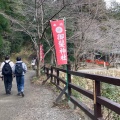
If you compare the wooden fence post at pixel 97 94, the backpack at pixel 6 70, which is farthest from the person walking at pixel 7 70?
the wooden fence post at pixel 97 94

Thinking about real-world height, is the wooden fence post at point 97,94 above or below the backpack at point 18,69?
below

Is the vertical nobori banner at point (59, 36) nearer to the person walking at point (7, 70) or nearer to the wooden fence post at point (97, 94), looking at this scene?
the person walking at point (7, 70)

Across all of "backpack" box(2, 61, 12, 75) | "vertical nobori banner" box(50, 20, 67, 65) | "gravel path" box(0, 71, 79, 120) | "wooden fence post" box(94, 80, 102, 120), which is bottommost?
"gravel path" box(0, 71, 79, 120)

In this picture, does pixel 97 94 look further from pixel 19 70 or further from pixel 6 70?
pixel 6 70

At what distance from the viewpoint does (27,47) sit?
33.3 metres

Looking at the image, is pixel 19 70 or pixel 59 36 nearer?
pixel 59 36

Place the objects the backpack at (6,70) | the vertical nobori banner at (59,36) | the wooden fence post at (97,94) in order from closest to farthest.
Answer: the wooden fence post at (97,94), the vertical nobori banner at (59,36), the backpack at (6,70)

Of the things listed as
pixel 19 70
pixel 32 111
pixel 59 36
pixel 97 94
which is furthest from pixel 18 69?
pixel 97 94

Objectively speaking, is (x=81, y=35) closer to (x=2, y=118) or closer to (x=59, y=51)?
(x=59, y=51)

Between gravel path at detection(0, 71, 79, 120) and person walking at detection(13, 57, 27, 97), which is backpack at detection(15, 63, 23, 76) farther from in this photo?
gravel path at detection(0, 71, 79, 120)

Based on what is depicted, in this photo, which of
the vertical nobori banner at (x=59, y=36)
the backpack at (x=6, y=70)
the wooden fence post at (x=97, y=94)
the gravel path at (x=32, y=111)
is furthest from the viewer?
the backpack at (x=6, y=70)

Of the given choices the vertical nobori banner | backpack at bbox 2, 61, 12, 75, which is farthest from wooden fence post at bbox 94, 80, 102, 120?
backpack at bbox 2, 61, 12, 75

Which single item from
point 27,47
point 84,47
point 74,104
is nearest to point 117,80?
point 74,104

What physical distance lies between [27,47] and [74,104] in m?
28.0
